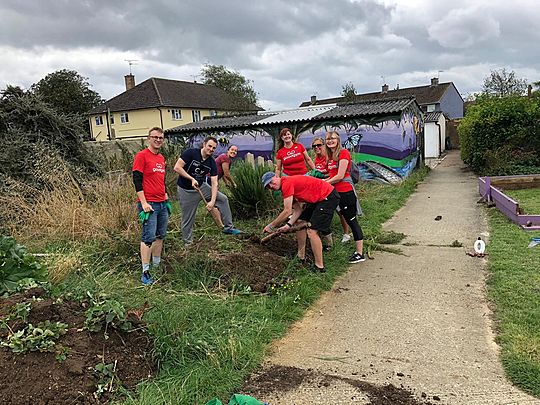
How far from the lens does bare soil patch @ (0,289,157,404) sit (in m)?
2.72

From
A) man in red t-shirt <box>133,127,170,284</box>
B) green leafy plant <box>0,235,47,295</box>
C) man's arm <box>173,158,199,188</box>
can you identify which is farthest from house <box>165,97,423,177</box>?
green leafy plant <box>0,235,47,295</box>

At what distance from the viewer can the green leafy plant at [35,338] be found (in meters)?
2.95

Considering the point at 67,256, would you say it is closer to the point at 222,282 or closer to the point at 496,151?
the point at 222,282

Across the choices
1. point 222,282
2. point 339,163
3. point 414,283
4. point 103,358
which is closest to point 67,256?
point 222,282

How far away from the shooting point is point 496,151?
16.2 m

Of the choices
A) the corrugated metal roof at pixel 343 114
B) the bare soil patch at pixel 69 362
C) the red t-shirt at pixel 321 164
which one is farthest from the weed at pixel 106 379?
the corrugated metal roof at pixel 343 114

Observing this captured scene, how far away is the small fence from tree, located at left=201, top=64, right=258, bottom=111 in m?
36.7

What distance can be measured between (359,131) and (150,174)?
11923 mm

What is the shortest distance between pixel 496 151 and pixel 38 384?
16671 millimetres

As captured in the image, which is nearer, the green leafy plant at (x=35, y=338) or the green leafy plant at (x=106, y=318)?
the green leafy plant at (x=35, y=338)

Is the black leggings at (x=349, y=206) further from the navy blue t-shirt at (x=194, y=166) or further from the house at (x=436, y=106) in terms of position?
the house at (x=436, y=106)

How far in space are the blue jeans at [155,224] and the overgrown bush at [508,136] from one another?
1357 centimetres

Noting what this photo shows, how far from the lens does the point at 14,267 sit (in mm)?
4250

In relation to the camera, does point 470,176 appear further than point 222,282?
Yes
